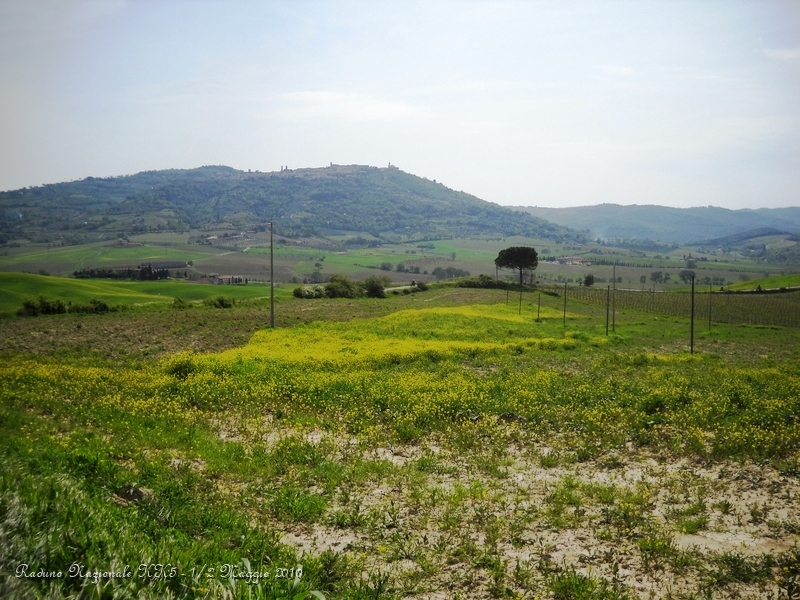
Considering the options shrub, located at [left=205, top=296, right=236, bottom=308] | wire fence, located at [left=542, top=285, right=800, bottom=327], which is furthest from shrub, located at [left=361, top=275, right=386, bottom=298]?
wire fence, located at [left=542, top=285, right=800, bottom=327]

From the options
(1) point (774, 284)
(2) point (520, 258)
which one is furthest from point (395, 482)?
(1) point (774, 284)

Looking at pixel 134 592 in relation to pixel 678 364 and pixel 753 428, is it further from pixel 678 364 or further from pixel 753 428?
pixel 678 364

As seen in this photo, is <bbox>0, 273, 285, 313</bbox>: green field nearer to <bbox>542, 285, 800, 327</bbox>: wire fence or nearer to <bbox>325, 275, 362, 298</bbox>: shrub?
<bbox>325, 275, 362, 298</bbox>: shrub

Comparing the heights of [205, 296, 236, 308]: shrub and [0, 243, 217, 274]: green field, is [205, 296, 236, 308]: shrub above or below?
below

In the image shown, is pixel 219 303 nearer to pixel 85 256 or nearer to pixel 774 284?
pixel 774 284

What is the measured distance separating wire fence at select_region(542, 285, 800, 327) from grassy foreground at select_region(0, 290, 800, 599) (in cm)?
5540

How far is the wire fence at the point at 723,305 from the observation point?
225 feet

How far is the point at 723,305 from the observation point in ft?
258

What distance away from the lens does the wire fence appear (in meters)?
68.6

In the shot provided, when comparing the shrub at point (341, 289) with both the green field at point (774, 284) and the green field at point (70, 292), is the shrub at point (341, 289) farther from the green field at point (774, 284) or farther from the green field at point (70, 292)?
the green field at point (774, 284)

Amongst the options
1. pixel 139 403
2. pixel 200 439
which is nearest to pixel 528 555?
pixel 200 439

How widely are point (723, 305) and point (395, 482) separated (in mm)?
85186

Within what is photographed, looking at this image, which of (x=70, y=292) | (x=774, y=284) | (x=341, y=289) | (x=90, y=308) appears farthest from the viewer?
(x=774, y=284)

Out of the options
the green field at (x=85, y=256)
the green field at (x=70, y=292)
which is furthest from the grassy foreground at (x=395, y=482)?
the green field at (x=85, y=256)
